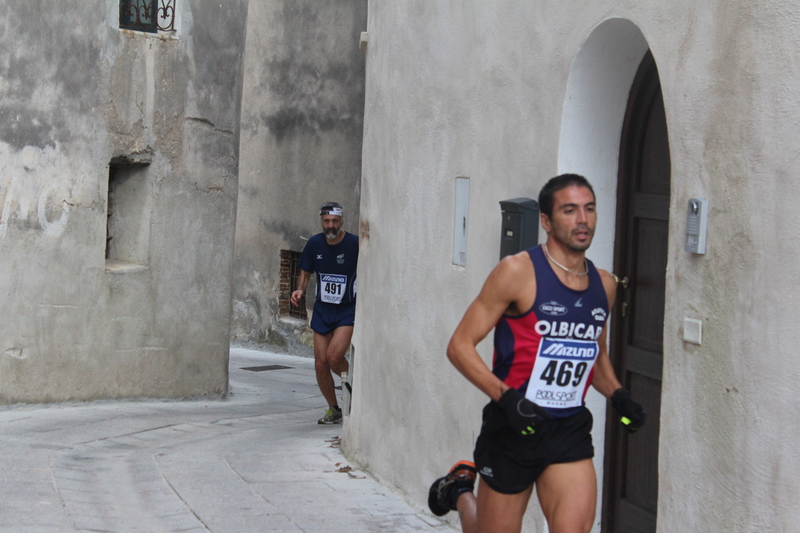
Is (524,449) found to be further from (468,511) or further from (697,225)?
(697,225)

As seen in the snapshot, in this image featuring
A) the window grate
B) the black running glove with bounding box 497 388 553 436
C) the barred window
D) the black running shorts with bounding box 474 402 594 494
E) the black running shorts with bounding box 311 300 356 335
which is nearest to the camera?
the black running glove with bounding box 497 388 553 436

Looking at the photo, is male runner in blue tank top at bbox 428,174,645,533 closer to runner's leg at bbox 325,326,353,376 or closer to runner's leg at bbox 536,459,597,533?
runner's leg at bbox 536,459,597,533

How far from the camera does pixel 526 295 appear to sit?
11.9 ft

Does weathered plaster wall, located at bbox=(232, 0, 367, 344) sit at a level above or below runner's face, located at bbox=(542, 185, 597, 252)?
above

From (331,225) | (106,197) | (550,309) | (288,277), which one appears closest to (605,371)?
(550,309)

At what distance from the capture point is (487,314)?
364cm

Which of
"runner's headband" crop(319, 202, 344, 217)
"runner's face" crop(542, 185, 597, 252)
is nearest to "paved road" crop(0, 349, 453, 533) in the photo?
"runner's headband" crop(319, 202, 344, 217)

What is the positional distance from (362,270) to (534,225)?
9.50ft

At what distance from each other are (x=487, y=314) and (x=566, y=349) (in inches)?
11.8

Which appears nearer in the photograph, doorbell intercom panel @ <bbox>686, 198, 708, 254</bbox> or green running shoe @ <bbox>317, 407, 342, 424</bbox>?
doorbell intercom panel @ <bbox>686, 198, 708, 254</bbox>

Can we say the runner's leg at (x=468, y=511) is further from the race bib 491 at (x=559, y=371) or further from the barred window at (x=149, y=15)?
the barred window at (x=149, y=15)

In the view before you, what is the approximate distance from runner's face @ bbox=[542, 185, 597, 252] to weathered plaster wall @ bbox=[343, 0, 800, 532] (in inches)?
20.7

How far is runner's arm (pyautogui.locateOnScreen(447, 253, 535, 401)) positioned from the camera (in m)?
3.62

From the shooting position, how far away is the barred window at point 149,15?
10.6 m
